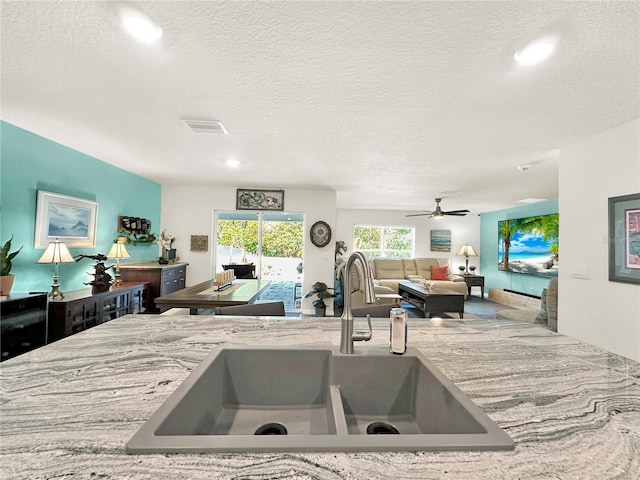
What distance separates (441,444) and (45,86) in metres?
2.83

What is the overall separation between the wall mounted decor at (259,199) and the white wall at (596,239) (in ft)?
13.1

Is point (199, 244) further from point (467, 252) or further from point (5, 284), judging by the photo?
point (467, 252)

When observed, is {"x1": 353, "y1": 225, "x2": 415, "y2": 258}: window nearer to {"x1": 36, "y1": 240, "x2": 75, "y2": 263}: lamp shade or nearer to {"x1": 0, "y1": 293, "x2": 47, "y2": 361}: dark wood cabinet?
{"x1": 36, "y1": 240, "x2": 75, "y2": 263}: lamp shade

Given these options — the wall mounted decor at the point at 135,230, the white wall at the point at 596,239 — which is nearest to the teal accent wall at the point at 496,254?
the white wall at the point at 596,239

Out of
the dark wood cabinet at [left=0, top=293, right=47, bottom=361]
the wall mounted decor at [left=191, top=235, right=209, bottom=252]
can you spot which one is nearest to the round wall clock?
the wall mounted decor at [left=191, top=235, right=209, bottom=252]

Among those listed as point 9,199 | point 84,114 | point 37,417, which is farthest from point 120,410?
point 9,199

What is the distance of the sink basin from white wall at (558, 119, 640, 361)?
7.77ft

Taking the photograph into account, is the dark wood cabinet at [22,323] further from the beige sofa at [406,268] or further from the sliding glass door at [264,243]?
the beige sofa at [406,268]

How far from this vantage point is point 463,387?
768mm

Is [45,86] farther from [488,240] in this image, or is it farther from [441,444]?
[488,240]

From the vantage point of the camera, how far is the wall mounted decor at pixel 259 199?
5293mm

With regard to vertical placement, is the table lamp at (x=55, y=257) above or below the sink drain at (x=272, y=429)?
above

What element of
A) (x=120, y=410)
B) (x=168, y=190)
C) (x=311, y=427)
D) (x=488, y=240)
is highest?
(x=168, y=190)

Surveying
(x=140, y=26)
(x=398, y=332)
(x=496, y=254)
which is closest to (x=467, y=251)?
(x=496, y=254)
